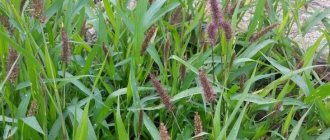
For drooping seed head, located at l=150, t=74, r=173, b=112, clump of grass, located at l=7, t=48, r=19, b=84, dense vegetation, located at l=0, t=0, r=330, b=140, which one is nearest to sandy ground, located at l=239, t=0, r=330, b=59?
dense vegetation, located at l=0, t=0, r=330, b=140

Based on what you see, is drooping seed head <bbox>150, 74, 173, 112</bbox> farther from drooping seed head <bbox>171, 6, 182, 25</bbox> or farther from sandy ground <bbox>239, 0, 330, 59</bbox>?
sandy ground <bbox>239, 0, 330, 59</bbox>

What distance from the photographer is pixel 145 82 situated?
1.86 m

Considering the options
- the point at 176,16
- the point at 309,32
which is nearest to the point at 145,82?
the point at 176,16

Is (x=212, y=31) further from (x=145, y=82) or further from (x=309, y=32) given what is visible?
(x=309, y=32)

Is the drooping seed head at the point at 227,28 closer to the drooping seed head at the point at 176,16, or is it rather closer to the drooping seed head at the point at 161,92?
the drooping seed head at the point at 161,92

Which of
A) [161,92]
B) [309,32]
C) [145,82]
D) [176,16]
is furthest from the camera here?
[309,32]

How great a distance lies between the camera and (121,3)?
2.05 meters

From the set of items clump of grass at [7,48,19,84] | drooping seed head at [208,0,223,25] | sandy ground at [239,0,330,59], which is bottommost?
sandy ground at [239,0,330,59]

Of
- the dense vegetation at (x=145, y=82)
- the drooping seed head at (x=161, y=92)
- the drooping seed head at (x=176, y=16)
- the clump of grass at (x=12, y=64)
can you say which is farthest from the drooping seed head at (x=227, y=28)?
the drooping seed head at (x=176, y=16)

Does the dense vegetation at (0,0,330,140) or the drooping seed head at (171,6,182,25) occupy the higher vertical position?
the drooping seed head at (171,6,182,25)

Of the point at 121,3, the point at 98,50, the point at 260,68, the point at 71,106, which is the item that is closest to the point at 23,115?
the point at 71,106

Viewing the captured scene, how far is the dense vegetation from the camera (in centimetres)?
141

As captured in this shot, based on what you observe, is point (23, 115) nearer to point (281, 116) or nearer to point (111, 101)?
point (111, 101)

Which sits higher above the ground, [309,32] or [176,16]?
[176,16]
